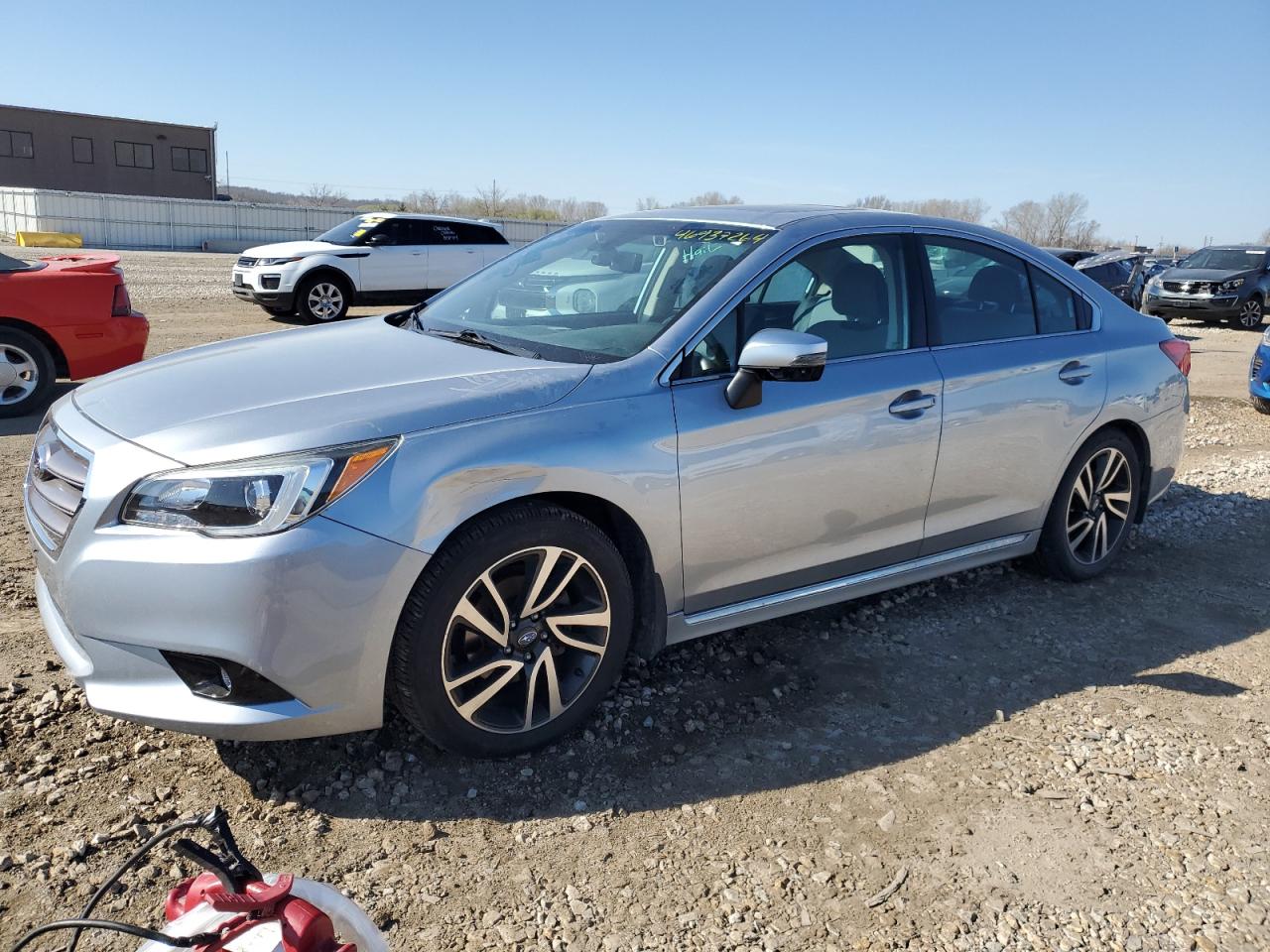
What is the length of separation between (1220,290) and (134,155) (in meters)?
48.9

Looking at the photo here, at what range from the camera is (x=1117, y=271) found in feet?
56.5

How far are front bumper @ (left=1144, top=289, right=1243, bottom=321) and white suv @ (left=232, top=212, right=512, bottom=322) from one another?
41.9 ft

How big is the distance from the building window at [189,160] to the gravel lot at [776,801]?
176ft

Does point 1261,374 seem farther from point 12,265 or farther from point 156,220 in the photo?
point 156,220

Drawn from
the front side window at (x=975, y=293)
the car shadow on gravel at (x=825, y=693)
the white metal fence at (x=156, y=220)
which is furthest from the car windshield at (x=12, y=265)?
the white metal fence at (x=156, y=220)

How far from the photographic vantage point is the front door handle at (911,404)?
155 inches

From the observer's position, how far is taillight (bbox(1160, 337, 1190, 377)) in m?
5.12

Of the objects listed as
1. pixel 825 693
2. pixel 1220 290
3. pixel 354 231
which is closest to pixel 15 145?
pixel 354 231

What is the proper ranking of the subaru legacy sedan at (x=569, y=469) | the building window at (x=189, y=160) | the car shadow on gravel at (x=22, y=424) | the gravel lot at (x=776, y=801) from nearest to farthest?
the gravel lot at (x=776, y=801) → the subaru legacy sedan at (x=569, y=469) → the car shadow on gravel at (x=22, y=424) → the building window at (x=189, y=160)

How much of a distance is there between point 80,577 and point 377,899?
118cm

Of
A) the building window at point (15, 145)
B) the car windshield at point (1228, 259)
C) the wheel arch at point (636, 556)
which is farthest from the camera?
the building window at point (15, 145)

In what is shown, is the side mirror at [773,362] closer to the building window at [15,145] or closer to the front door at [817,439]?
the front door at [817,439]

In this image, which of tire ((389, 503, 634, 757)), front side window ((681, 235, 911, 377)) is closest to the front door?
front side window ((681, 235, 911, 377))

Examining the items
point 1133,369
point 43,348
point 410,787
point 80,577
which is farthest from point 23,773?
point 43,348
